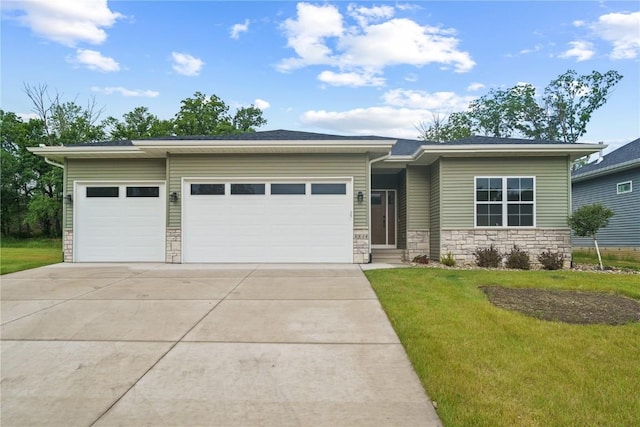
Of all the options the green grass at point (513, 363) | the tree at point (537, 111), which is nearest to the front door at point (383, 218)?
the green grass at point (513, 363)

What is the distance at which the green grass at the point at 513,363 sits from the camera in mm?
2760

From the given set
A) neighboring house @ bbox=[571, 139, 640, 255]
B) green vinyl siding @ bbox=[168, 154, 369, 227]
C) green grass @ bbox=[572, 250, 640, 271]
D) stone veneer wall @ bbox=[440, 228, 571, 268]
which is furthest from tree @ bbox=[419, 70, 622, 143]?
green vinyl siding @ bbox=[168, 154, 369, 227]

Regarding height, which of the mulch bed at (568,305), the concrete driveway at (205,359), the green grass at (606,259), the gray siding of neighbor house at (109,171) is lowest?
the green grass at (606,259)

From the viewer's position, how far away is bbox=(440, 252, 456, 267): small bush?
10844mm

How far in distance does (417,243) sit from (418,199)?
1378 millimetres

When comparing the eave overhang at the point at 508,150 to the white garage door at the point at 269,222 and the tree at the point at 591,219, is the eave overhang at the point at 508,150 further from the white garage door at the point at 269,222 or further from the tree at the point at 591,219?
the white garage door at the point at 269,222

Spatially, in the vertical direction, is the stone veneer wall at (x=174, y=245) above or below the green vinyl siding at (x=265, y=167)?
below

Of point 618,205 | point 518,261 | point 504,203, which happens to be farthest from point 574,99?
point 518,261

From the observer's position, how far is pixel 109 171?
38.8ft

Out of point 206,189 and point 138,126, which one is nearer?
point 206,189

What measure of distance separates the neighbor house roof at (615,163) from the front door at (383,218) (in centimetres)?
780

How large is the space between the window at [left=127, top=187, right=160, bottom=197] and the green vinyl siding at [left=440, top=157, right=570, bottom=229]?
8212 mm

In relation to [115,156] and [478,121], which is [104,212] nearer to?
[115,156]

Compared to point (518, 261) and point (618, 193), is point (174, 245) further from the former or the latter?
point (618, 193)
